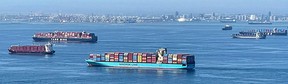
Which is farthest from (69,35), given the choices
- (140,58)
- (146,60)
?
(146,60)

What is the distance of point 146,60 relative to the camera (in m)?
49.8

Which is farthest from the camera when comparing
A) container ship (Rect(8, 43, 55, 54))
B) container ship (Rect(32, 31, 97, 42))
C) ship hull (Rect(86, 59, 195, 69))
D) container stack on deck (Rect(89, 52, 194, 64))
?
container ship (Rect(32, 31, 97, 42))

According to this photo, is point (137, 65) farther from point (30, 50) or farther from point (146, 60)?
point (30, 50)

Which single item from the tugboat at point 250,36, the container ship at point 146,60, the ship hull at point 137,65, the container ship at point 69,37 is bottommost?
the tugboat at point 250,36

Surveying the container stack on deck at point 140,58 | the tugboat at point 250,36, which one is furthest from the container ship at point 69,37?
the container stack on deck at point 140,58

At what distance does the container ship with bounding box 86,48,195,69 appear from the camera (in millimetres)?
48812

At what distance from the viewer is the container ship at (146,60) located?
4881 cm

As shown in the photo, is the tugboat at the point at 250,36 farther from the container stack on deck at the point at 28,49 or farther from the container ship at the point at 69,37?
the container stack on deck at the point at 28,49

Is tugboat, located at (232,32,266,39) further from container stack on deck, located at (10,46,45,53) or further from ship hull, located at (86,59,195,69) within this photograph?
ship hull, located at (86,59,195,69)

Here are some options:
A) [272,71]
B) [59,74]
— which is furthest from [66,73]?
[272,71]

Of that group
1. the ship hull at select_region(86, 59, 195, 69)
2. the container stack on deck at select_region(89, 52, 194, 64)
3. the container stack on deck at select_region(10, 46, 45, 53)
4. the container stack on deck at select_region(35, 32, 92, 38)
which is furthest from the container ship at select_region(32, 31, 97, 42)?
the ship hull at select_region(86, 59, 195, 69)

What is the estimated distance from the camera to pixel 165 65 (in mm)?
49188

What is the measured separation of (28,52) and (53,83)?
74.5 ft

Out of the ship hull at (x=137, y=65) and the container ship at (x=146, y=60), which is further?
the container ship at (x=146, y=60)
